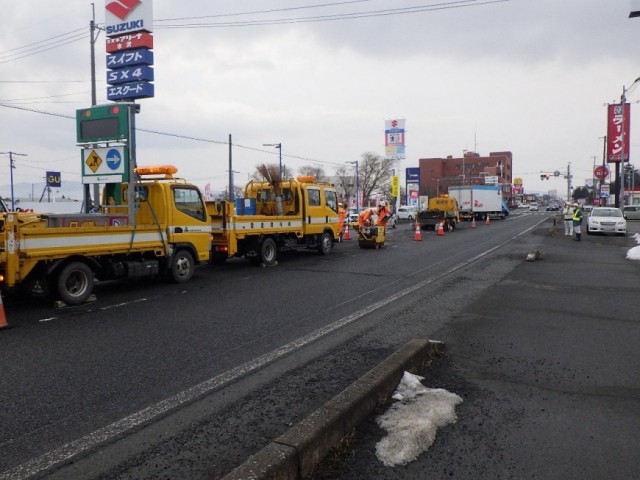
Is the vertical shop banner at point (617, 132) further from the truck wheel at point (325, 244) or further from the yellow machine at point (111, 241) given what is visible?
the yellow machine at point (111, 241)

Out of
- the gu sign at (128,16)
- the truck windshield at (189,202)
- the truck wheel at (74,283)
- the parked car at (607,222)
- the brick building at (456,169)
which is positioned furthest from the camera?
the brick building at (456,169)

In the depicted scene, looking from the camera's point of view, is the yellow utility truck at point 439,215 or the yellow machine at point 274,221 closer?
the yellow machine at point 274,221

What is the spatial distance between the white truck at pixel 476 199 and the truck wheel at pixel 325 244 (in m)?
A: 33.9

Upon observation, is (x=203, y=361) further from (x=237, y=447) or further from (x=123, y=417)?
(x=237, y=447)

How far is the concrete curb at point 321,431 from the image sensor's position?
122 inches

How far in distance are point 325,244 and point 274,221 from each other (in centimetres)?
347

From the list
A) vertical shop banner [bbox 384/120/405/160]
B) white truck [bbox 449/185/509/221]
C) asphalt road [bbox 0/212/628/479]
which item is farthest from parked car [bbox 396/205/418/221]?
asphalt road [bbox 0/212/628/479]

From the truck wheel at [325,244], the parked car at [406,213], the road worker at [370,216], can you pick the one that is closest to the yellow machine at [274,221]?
the truck wheel at [325,244]

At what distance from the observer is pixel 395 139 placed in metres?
65.2

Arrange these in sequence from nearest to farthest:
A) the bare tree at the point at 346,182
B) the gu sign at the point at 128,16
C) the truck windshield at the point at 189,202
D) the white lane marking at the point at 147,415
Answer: the white lane marking at the point at 147,415, the truck windshield at the point at 189,202, the gu sign at the point at 128,16, the bare tree at the point at 346,182

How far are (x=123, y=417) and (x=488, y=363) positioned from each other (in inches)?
149

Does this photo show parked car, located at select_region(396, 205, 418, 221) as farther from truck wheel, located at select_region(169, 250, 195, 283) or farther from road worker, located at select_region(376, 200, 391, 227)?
truck wheel, located at select_region(169, 250, 195, 283)

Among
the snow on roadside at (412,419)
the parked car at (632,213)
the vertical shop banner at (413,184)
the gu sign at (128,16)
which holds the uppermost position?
the gu sign at (128,16)

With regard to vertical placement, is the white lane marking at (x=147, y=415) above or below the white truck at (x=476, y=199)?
below
